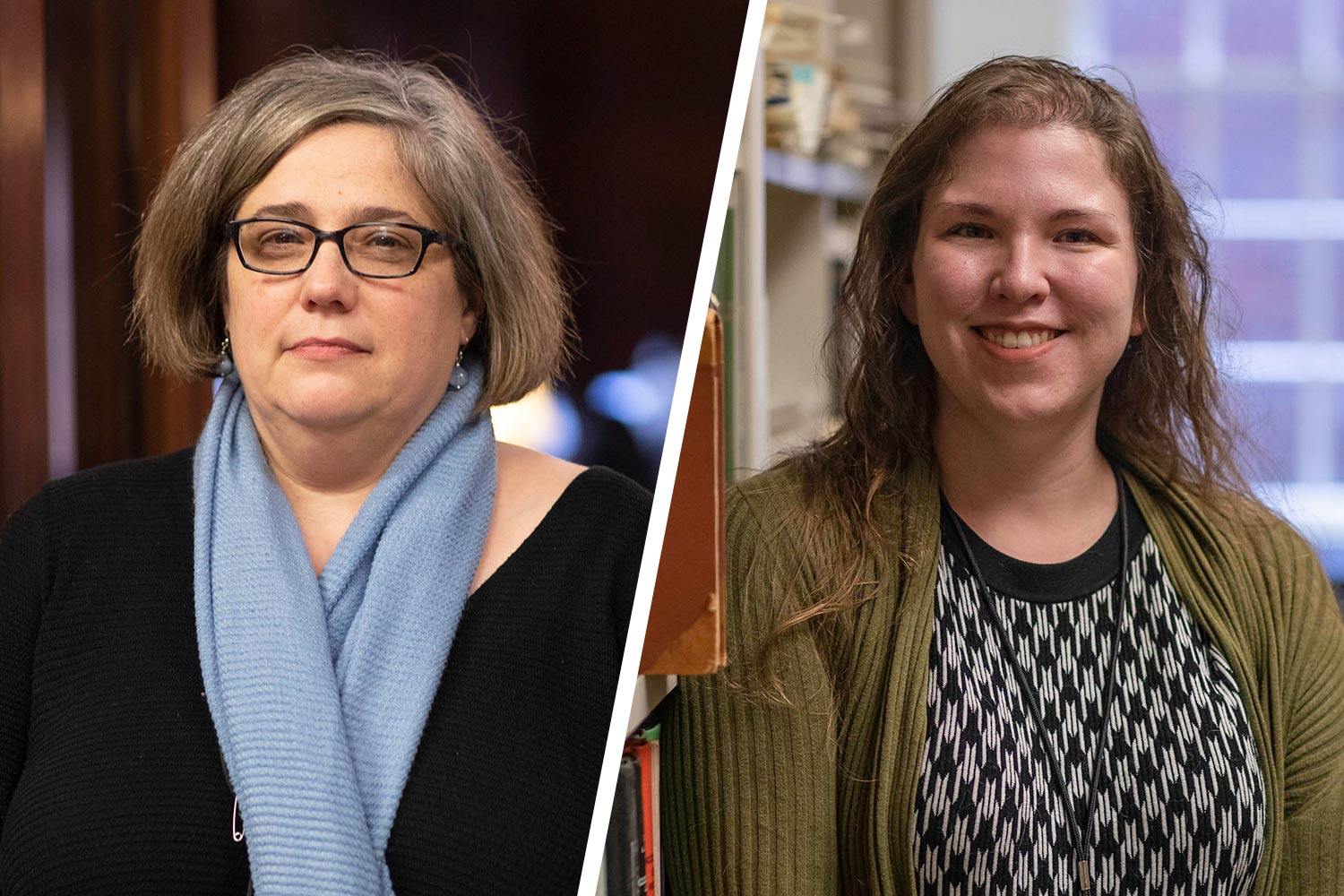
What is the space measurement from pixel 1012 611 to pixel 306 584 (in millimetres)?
526

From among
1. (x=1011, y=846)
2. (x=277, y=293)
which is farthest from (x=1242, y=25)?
(x=277, y=293)

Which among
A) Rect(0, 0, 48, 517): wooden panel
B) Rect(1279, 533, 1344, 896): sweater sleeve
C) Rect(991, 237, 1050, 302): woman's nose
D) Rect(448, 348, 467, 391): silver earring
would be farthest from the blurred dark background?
Rect(1279, 533, 1344, 896): sweater sleeve

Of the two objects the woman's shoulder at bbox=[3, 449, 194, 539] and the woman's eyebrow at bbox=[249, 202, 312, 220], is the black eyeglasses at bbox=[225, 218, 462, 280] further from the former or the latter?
Answer: the woman's shoulder at bbox=[3, 449, 194, 539]

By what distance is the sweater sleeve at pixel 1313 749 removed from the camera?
0.94 m

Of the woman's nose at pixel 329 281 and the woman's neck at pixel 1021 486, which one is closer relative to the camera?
the woman's nose at pixel 329 281

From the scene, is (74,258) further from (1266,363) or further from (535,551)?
(1266,363)

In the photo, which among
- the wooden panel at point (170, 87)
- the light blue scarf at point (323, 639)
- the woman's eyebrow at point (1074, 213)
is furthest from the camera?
the woman's eyebrow at point (1074, 213)

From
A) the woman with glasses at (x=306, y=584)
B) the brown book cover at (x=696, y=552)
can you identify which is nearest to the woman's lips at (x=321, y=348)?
the woman with glasses at (x=306, y=584)

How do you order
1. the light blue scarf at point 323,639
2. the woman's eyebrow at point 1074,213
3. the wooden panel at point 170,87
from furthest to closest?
the woman's eyebrow at point 1074,213
the wooden panel at point 170,87
the light blue scarf at point 323,639

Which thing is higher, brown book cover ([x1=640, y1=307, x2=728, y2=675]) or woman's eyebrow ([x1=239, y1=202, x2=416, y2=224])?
woman's eyebrow ([x1=239, y1=202, x2=416, y2=224])

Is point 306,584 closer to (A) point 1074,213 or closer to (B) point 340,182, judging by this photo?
(B) point 340,182

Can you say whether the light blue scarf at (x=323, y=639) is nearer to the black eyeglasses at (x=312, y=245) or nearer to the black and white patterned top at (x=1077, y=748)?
the black eyeglasses at (x=312, y=245)

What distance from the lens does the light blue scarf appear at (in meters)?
0.65

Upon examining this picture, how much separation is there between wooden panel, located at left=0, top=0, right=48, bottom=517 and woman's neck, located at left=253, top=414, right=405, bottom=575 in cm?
14
